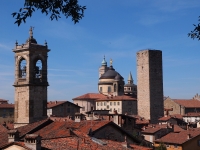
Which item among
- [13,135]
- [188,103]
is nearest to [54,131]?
[13,135]

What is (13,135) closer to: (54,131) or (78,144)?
(78,144)

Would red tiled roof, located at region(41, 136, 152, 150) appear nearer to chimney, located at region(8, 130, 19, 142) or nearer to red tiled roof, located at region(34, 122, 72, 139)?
chimney, located at region(8, 130, 19, 142)

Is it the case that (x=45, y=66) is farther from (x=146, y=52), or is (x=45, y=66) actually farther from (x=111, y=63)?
(x=111, y=63)

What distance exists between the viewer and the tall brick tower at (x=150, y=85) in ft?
277

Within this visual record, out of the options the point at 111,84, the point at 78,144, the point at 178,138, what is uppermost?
the point at 111,84

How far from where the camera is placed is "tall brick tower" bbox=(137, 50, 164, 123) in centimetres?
8444

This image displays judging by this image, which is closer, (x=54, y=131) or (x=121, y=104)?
(x=54, y=131)

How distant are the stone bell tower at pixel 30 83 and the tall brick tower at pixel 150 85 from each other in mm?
46242

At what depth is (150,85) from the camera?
84562mm

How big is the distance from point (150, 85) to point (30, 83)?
4822 cm

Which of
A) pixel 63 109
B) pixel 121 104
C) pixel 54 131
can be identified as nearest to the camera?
pixel 54 131

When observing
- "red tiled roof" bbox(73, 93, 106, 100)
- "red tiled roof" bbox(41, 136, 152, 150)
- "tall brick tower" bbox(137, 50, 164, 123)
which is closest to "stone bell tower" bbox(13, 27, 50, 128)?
"red tiled roof" bbox(41, 136, 152, 150)

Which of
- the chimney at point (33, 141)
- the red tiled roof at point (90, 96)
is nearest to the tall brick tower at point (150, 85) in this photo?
the red tiled roof at point (90, 96)

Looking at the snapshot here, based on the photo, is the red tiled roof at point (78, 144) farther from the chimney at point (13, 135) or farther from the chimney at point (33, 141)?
the chimney at point (13, 135)
